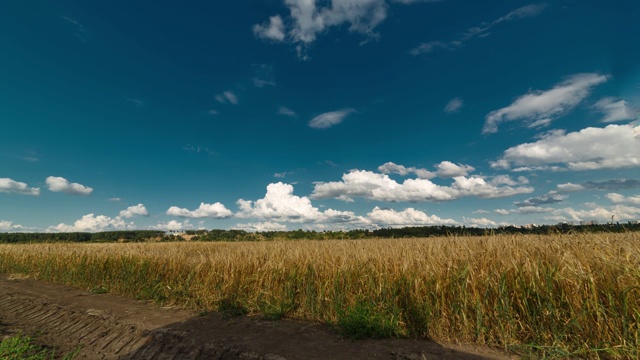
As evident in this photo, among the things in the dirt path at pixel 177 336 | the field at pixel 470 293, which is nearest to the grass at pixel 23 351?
the dirt path at pixel 177 336

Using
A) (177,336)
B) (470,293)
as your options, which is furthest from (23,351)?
(470,293)

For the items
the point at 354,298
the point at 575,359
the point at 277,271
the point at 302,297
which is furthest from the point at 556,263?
the point at 277,271

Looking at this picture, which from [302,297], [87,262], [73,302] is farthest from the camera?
[87,262]

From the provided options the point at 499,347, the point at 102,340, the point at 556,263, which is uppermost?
the point at 556,263

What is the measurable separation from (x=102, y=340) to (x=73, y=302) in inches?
170

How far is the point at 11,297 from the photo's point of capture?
11.1 m

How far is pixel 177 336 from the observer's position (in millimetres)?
6406

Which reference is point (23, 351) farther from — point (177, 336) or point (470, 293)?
point (470, 293)

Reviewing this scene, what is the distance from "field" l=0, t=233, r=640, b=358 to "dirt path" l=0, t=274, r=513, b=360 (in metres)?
0.45

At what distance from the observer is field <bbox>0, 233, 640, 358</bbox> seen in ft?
15.1

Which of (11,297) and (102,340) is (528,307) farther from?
(11,297)

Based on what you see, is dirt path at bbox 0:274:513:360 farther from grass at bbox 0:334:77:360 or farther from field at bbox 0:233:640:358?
field at bbox 0:233:640:358

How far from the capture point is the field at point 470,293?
4.61 metres

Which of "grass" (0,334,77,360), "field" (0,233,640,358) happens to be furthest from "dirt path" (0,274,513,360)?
"field" (0,233,640,358)
